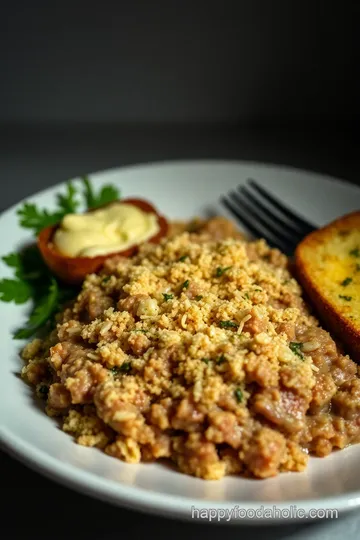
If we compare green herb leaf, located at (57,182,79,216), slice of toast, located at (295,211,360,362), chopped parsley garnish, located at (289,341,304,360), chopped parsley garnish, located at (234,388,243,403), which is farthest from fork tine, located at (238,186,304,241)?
chopped parsley garnish, located at (234,388,243,403)

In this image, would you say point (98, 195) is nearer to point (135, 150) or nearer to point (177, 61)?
point (135, 150)

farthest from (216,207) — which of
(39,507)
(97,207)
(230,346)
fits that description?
(39,507)

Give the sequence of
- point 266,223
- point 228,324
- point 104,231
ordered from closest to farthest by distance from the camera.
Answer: point 228,324 < point 104,231 < point 266,223

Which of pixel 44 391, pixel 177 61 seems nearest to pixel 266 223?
pixel 44 391

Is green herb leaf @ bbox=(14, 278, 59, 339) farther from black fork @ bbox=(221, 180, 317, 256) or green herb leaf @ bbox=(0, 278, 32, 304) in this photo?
black fork @ bbox=(221, 180, 317, 256)

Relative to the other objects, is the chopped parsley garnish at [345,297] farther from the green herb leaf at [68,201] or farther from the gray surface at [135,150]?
the gray surface at [135,150]

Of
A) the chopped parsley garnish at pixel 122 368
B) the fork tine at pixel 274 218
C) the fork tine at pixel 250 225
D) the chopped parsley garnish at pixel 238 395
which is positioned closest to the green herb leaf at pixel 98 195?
the fork tine at pixel 250 225

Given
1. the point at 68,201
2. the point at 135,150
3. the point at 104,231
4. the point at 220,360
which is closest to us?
the point at 220,360
